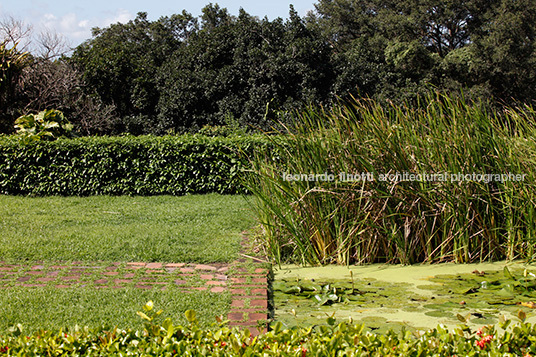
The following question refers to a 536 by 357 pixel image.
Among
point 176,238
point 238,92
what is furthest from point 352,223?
point 238,92

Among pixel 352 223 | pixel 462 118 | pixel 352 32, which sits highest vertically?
pixel 352 32

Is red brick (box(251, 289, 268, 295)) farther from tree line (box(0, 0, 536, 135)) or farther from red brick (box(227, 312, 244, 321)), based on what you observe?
tree line (box(0, 0, 536, 135))

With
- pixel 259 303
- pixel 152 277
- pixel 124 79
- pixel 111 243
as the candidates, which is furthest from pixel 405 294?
pixel 124 79

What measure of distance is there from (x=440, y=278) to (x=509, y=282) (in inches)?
19.7

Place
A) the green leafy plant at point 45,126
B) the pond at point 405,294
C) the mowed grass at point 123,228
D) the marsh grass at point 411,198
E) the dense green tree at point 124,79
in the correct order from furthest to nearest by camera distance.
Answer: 1. the dense green tree at point 124,79
2. the green leafy plant at point 45,126
3. the mowed grass at point 123,228
4. the marsh grass at point 411,198
5. the pond at point 405,294

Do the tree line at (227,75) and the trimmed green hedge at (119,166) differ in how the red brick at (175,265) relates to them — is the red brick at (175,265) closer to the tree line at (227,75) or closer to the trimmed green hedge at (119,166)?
the trimmed green hedge at (119,166)

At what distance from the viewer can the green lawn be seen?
10.8 feet

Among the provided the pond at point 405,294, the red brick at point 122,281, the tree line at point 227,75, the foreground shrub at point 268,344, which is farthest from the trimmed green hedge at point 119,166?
the foreground shrub at point 268,344

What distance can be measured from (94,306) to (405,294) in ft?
7.38

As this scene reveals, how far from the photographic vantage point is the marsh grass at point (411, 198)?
4.32 metres

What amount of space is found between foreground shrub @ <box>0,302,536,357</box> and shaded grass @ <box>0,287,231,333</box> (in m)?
0.80

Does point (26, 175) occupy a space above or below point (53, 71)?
below

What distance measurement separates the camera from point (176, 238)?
18.1 feet

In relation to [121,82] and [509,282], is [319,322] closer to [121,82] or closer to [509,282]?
[509,282]
